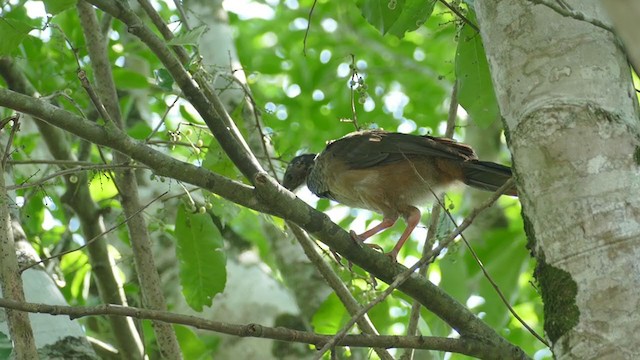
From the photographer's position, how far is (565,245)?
2193mm

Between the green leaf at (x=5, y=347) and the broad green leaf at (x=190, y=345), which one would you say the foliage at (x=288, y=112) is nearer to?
the broad green leaf at (x=190, y=345)

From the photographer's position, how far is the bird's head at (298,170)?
539 cm

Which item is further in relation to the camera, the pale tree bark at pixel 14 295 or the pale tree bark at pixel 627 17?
the pale tree bark at pixel 14 295

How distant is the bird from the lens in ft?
14.4

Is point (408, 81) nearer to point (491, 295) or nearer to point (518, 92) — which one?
point (491, 295)

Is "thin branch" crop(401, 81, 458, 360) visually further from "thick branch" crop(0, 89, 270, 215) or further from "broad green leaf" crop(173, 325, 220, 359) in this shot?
"broad green leaf" crop(173, 325, 220, 359)

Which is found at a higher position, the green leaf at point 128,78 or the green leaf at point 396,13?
the green leaf at point 128,78

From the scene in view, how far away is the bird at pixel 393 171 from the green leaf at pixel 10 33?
189 centimetres

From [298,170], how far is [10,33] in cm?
246

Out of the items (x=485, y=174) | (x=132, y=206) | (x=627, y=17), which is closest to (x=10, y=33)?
(x=132, y=206)

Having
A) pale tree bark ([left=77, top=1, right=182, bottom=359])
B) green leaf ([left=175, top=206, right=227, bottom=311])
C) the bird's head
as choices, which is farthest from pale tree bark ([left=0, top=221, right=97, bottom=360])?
the bird's head

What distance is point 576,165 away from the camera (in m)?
2.24

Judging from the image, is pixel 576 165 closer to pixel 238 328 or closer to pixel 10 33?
pixel 238 328

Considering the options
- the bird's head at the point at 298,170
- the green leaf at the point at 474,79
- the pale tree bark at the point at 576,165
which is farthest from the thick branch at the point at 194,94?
the bird's head at the point at 298,170
